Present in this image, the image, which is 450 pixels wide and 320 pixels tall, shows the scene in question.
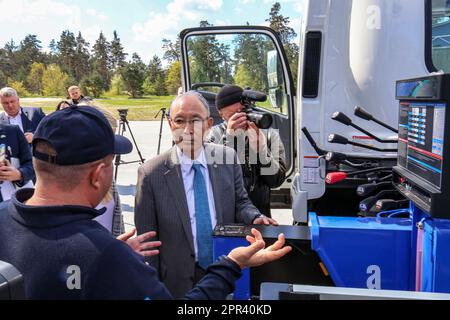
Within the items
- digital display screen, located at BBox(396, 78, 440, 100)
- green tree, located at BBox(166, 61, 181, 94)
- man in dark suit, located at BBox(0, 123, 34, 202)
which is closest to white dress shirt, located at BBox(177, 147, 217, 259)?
digital display screen, located at BBox(396, 78, 440, 100)

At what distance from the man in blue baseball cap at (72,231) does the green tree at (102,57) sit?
2608 inches

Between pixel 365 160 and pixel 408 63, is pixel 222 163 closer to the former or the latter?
pixel 365 160

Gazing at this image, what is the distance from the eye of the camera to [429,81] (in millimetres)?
1369

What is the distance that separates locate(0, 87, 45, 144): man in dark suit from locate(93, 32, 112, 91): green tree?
2395 inches

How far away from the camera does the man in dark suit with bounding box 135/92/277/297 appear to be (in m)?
2.10

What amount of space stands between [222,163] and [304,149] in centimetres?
127

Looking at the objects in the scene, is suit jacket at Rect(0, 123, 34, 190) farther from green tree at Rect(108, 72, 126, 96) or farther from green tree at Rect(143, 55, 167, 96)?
green tree at Rect(108, 72, 126, 96)

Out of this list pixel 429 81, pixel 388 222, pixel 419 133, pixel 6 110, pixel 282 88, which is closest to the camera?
pixel 429 81

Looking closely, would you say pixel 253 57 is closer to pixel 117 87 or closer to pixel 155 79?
pixel 155 79

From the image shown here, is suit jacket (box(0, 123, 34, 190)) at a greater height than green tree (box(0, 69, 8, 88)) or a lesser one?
lesser

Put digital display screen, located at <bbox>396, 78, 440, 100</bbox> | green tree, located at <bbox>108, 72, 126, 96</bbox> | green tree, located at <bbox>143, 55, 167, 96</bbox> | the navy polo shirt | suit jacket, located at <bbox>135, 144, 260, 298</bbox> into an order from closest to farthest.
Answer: the navy polo shirt
digital display screen, located at <bbox>396, 78, 440, 100</bbox>
suit jacket, located at <bbox>135, 144, 260, 298</bbox>
green tree, located at <bbox>143, 55, 167, 96</bbox>
green tree, located at <bbox>108, 72, 126, 96</bbox>

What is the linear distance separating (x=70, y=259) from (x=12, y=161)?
313 centimetres
